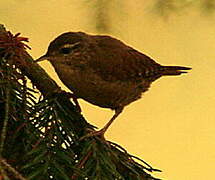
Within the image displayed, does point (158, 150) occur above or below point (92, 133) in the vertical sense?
above

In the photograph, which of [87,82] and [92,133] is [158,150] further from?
[92,133]

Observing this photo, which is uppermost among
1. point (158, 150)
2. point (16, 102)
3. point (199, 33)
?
point (199, 33)

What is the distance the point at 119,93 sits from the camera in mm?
1201

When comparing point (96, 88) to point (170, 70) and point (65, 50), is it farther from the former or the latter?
point (170, 70)

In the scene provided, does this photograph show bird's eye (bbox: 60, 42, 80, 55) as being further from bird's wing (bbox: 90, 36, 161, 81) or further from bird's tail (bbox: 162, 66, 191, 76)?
bird's tail (bbox: 162, 66, 191, 76)

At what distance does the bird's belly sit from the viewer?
3.70 ft

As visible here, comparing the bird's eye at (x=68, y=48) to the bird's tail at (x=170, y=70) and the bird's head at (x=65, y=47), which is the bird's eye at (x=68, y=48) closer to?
the bird's head at (x=65, y=47)

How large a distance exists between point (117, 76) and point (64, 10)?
3.82ft

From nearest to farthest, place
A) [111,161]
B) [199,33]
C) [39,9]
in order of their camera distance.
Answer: [111,161] < [39,9] < [199,33]

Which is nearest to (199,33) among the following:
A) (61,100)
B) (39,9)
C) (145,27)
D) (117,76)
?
(145,27)

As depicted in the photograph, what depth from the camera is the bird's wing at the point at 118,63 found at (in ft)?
3.88

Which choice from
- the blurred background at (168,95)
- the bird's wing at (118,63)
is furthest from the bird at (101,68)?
the blurred background at (168,95)

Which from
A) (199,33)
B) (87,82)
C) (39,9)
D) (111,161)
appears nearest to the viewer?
(111,161)

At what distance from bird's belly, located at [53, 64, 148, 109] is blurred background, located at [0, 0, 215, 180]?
109 cm
